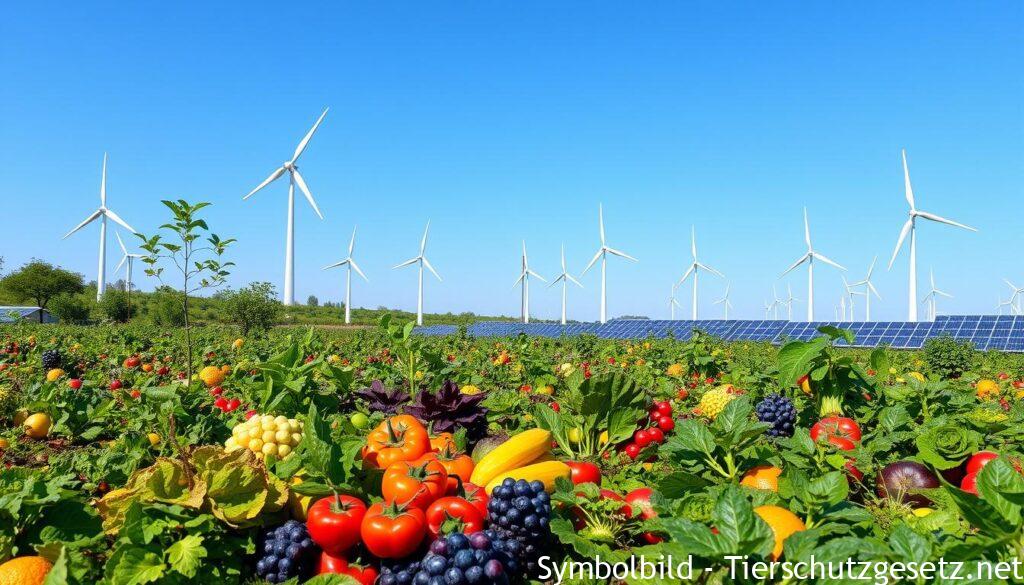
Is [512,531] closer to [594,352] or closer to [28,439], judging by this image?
[28,439]

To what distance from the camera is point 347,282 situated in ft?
204

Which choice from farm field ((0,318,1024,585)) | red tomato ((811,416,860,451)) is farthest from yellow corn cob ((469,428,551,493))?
red tomato ((811,416,860,451))

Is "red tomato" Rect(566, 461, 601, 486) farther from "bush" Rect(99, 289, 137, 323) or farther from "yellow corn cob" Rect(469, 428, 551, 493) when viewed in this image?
"bush" Rect(99, 289, 137, 323)

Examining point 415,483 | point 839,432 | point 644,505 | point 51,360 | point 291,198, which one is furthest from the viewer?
point 291,198

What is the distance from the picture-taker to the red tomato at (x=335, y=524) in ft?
10.0

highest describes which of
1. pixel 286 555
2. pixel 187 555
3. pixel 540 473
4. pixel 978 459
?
pixel 978 459

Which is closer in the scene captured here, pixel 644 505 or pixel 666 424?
pixel 644 505

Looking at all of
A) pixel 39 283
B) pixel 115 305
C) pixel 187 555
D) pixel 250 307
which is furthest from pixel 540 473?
A: pixel 39 283

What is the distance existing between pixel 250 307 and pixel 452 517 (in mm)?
34493

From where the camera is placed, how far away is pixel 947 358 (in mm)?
12469

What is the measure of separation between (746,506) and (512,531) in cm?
121

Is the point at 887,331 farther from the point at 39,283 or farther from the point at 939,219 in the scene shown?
the point at 39,283

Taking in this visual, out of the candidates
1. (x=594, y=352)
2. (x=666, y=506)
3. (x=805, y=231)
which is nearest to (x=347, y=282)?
(x=805, y=231)

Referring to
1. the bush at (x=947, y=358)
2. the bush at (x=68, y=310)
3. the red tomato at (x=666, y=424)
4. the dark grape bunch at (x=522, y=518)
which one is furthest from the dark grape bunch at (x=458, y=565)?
the bush at (x=68, y=310)
